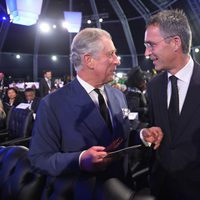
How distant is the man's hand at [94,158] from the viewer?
1.19 metres

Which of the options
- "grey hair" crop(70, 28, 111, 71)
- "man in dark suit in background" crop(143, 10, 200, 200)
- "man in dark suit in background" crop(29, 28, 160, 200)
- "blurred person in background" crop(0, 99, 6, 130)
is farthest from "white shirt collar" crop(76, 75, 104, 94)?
"blurred person in background" crop(0, 99, 6, 130)

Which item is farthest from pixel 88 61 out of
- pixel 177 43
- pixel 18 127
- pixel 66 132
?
pixel 18 127

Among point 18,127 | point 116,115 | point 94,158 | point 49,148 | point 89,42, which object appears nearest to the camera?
point 94,158

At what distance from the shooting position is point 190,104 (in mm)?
1520

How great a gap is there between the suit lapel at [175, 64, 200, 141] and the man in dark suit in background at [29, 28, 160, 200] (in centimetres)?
15

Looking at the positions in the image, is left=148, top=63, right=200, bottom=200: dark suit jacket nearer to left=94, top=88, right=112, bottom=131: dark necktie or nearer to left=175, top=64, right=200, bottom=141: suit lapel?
left=175, top=64, right=200, bottom=141: suit lapel

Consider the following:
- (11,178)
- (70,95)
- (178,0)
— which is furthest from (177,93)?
(178,0)

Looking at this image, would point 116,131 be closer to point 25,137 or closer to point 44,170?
point 44,170

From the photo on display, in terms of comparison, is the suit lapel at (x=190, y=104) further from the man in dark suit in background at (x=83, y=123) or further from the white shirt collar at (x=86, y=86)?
the white shirt collar at (x=86, y=86)

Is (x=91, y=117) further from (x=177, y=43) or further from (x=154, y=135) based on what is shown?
(x=177, y=43)

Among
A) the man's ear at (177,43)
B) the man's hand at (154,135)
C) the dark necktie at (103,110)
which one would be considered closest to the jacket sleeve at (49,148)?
the dark necktie at (103,110)

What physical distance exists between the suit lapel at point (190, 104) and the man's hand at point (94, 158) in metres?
0.53

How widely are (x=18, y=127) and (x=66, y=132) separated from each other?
324 centimetres

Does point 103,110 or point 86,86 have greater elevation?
point 86,86
